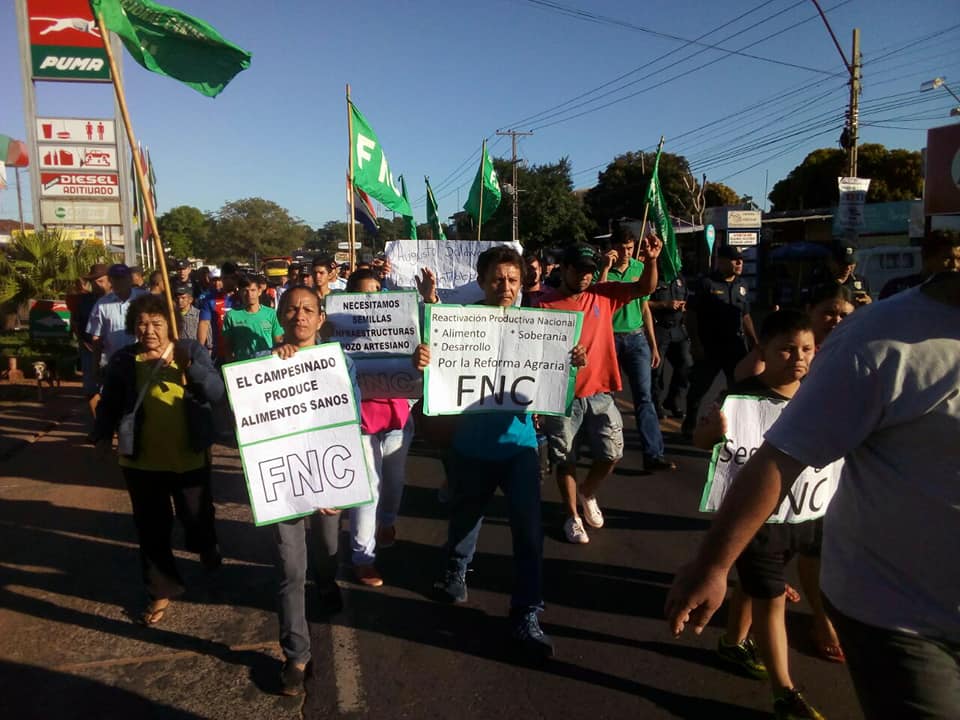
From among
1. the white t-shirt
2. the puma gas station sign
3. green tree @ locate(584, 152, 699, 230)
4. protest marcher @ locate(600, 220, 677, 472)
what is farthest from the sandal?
green tree @ locate(584, 152, 699, 230)

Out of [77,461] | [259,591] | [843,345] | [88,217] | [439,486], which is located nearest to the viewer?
[843,345]

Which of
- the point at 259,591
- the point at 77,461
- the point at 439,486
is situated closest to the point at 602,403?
the point at 439,486

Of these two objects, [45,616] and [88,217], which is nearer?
[45,616]

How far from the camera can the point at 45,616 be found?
4078 millimetres

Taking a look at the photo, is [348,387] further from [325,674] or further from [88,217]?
[88,217]

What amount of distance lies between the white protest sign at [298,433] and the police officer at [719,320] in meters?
4.65

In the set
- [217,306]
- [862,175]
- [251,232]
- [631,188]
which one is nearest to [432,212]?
[217,306]

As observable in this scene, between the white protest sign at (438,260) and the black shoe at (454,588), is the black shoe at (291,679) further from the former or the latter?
the white protest sign at (438,260)

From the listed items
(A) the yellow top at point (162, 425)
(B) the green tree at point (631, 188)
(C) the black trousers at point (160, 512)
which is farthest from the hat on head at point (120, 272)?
(B) the green tree at point (631, 188)

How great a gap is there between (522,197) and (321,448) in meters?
50.6

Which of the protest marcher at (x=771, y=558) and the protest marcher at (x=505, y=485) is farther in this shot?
the protest marcher at (x=505, y=485)

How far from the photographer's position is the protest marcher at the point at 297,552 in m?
3.31

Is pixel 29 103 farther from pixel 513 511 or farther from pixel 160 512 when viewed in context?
pixel 513 511

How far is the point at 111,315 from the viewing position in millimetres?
7102
